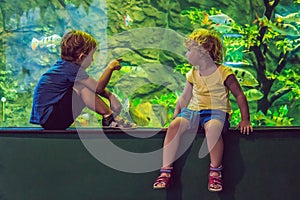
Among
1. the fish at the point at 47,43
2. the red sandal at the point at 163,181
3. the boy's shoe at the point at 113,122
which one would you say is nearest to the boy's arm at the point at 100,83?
the boy's shoe at the point at 113,122

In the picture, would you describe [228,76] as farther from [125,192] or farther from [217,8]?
[217,8]

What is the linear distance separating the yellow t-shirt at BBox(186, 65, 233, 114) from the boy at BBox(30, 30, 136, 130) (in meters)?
0.34

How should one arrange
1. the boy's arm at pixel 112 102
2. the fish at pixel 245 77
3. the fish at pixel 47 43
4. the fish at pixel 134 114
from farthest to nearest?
the fish at pixel 47 43 < the fish at pixel 245 77 < the fish at pixel 134 114 < the boy's arm at pixel 112 102

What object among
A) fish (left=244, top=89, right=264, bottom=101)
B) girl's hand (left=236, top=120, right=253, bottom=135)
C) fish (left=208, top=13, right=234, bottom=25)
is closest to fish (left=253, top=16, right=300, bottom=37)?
fish (left=208, top=13, right=234, bottom=25)

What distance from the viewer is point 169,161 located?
184 centimetres

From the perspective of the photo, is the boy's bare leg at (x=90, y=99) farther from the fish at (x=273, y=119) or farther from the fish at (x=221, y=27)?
the fish at (x=273, y=119)

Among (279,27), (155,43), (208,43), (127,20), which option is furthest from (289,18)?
(208,43)

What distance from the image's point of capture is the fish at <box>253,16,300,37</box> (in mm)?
5594

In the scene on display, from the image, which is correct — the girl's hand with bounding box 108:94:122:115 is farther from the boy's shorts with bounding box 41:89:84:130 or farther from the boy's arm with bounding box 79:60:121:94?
the boy's shorts with bounding box 41:89:84:130

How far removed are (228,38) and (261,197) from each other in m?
3.94

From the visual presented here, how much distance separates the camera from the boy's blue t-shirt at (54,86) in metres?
2.04

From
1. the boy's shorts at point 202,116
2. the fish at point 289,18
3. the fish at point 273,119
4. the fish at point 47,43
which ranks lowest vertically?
the fish at point 273,119

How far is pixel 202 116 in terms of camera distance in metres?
1.92

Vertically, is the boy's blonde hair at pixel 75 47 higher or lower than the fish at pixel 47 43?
lower
